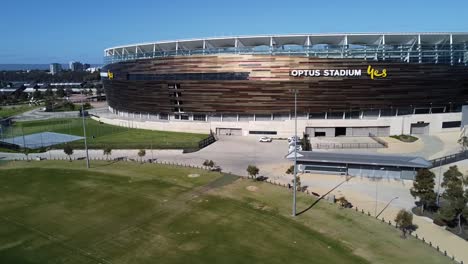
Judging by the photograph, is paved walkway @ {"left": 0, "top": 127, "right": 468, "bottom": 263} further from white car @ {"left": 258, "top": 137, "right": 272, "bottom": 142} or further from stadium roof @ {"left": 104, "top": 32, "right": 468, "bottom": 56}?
stadium roof @ {"left": 104, "top": 32, "right": 468, "bottom": 56}

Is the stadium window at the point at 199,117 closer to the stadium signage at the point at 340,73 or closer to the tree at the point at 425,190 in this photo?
the stadium signage at the point at 340,73

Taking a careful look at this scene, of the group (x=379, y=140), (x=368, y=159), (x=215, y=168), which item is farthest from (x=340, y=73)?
(x=215, y=168)

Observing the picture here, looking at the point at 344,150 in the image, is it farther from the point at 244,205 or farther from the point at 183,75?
the point at 183,75

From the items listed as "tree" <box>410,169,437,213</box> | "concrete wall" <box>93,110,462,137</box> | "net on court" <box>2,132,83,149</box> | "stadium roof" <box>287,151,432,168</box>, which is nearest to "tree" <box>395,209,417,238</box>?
"tree" <box>410,169,437,213</box>

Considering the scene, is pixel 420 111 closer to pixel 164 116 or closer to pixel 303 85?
pixel 303 85

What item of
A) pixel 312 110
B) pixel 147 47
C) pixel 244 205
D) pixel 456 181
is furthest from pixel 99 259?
pixel 147 47
